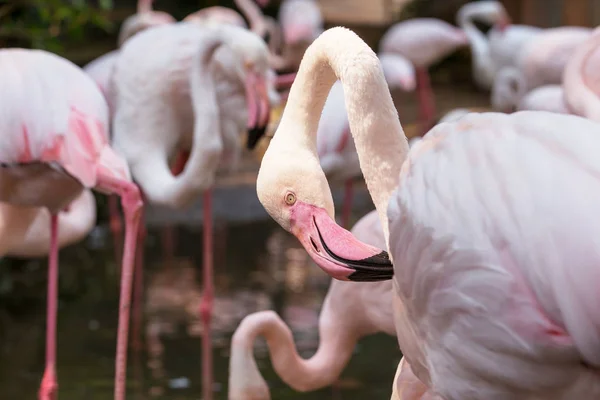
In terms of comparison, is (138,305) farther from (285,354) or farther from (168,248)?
(285,354)

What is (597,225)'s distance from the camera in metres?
1.61

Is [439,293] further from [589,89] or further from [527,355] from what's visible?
[589,89]

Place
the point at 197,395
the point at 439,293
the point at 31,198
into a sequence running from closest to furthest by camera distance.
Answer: the point at 439,293, the point at 31,198, the point at 197,395

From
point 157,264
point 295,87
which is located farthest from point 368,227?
point 157,264

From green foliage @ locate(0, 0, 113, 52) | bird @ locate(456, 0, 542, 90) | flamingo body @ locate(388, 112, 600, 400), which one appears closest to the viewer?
flamingo body @ locate(388, 112, 600, 400)

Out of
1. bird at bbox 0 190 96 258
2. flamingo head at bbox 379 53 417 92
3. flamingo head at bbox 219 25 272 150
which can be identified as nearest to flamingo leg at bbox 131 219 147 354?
bird at bbox 0 190 96 258

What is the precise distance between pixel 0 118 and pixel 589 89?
2.01 meters

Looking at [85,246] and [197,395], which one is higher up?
[197,395]

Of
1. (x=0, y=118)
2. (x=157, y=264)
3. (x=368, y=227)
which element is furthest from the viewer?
(x=157, y=264)

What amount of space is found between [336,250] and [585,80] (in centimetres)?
183

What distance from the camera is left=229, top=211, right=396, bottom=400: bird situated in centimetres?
295

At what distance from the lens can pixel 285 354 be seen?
3111 mm

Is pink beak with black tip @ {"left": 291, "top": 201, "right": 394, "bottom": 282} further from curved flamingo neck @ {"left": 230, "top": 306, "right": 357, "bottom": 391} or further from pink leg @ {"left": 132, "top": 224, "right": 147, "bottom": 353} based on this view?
pink leg @ {"left": 132, "top": 224, "right": 147, "bottom": 353}

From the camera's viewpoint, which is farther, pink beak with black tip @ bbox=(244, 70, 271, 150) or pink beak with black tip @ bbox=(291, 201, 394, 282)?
pink beak with black tip @ bbox=(244, 70, 271, 150)
